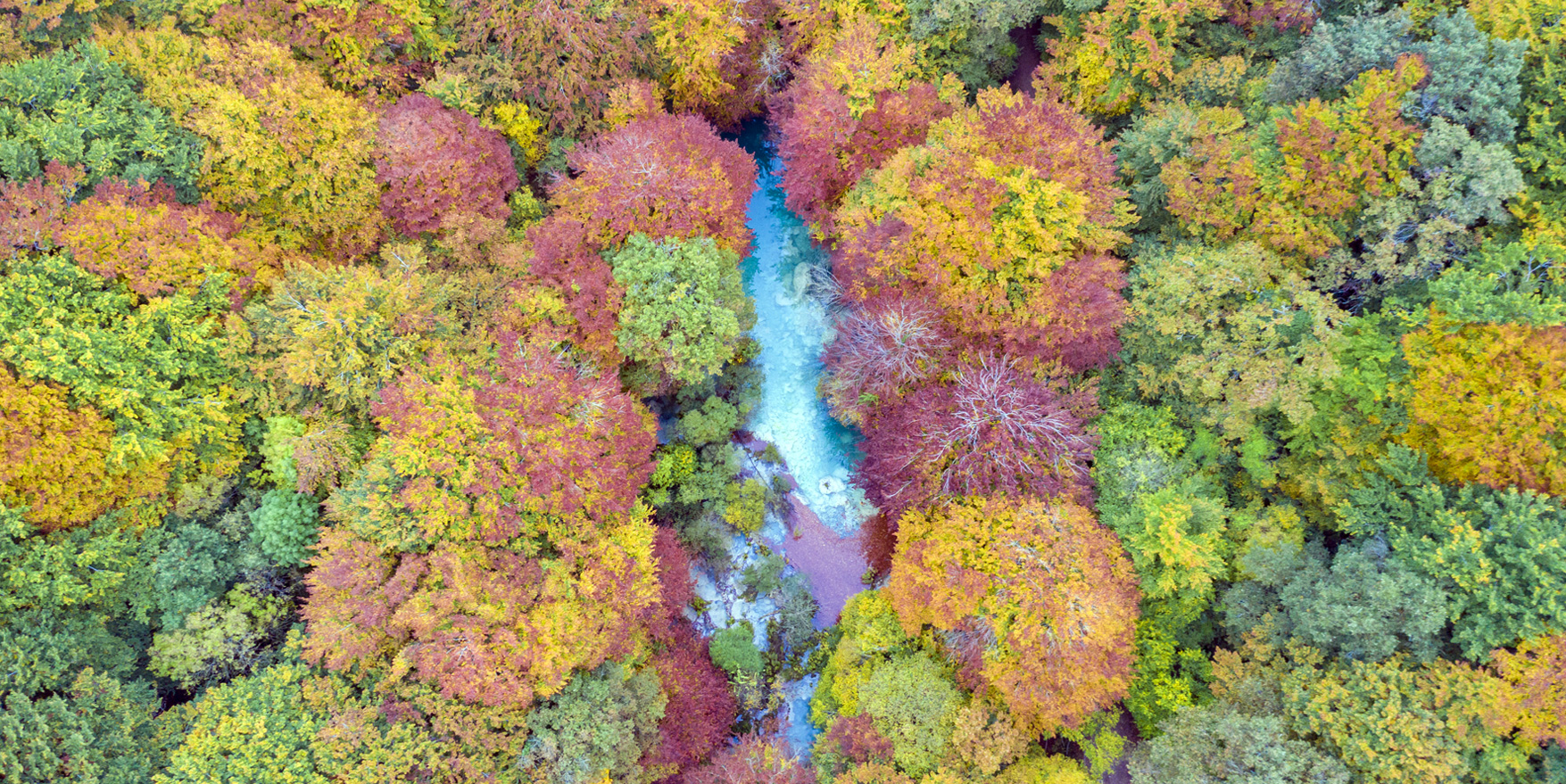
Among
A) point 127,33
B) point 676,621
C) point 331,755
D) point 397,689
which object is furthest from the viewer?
point 676,621

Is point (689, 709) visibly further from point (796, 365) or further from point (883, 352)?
point (796, 365)

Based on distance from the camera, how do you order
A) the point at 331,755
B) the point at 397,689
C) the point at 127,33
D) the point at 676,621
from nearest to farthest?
1. the point at 331,755
2. the point at 397,689
3. the point at 127,33
4. the point at 676,621

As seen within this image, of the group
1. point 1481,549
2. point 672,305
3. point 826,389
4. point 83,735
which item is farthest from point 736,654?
point 1481,549

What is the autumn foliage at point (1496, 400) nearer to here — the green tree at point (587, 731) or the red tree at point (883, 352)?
the red tree at point (883, 352)

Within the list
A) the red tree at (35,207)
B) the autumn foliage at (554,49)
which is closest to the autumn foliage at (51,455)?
the red tree at (35,207)

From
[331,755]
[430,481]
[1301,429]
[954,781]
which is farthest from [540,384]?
[1301,429]

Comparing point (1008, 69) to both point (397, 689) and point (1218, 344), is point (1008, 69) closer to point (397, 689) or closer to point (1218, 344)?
point (1218, 344)
